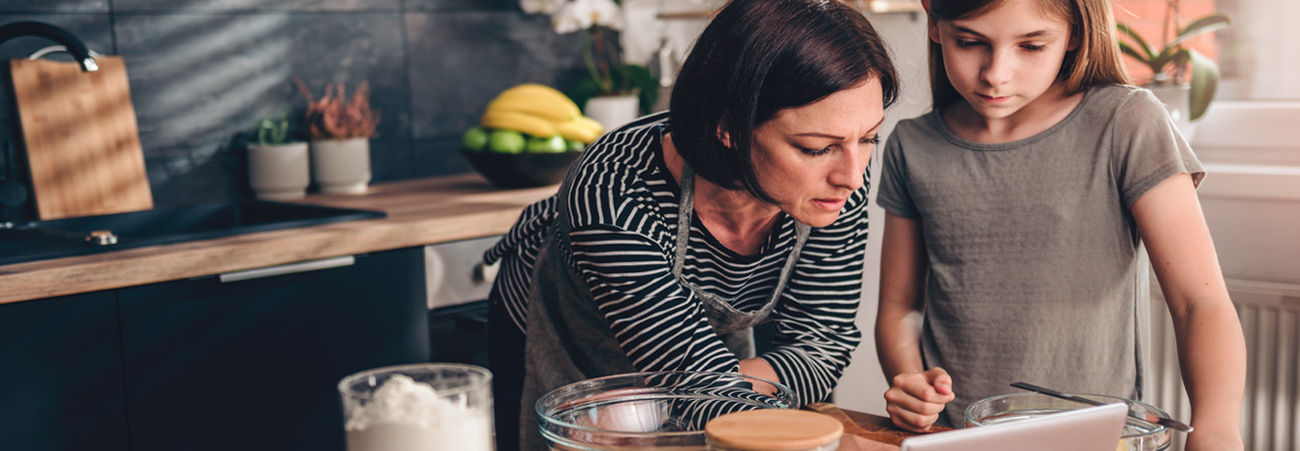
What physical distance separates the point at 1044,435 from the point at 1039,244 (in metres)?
0.62

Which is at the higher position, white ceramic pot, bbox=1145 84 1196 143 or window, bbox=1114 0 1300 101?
window, bbox=1114 0 1300 101

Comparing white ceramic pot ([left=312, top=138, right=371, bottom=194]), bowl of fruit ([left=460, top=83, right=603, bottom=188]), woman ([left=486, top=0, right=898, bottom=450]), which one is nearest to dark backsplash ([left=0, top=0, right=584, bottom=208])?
white ceramic pot ([left=312, top=138, right=371, bottom=194])

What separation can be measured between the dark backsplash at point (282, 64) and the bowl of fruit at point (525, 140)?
32cm

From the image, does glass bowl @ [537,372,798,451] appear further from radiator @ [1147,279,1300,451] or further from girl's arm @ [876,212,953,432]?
radiator @ [1147,279,1300,451]

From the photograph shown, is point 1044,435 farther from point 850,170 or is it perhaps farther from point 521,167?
point 521,167

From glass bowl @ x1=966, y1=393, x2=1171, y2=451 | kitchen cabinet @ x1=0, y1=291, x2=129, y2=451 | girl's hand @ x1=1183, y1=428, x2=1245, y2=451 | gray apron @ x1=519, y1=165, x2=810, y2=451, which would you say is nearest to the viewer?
glass bowl @ x1=966, y1=393, x2=1171, y2=451

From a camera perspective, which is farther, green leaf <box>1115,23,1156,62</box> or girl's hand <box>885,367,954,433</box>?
green leaf <box>1115,23,1156,62</box>

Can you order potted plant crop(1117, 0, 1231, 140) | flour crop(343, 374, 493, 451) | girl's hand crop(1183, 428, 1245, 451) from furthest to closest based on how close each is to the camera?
potted plant crop(1117, 0, 1231, 140) < girl's hand crop(1183, 428, 1245, 451) < flour crop(343, 374, 493, 451)

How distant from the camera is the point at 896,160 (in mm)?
1314

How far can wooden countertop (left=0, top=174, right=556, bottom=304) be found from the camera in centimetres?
147

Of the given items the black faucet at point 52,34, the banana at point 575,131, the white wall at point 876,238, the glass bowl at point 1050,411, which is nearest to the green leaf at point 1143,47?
the white wall at point 876,238

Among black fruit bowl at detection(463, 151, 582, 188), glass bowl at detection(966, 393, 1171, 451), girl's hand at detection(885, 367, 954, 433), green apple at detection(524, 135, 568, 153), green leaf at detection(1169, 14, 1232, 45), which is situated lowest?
girl's hand at detection(885, 367, 954, 433)

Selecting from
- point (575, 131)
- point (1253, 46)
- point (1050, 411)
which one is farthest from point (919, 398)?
point (1253, 46)

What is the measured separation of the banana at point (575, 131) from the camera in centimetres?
228
